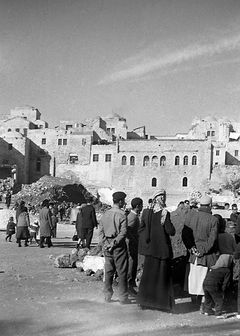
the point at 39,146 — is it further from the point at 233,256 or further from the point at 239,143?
the point at 233,256

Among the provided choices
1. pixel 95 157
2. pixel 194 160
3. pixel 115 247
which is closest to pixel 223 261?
pixel 115 247

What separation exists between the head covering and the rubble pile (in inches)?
1654

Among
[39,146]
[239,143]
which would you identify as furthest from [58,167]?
[239,143]

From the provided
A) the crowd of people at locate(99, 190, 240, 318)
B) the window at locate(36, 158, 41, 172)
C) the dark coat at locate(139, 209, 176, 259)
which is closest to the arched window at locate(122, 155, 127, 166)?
the window at locate(36, 158, 41, 172)

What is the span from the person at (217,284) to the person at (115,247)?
137 cm

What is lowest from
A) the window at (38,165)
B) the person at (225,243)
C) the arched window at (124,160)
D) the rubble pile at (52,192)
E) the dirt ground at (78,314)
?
the dirt ground at (78,314)

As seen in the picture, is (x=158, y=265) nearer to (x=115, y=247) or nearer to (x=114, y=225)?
(x=115, y=247)

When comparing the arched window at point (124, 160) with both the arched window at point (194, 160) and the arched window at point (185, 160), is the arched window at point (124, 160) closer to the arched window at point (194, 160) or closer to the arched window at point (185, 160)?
the arched window at point (185, 160)

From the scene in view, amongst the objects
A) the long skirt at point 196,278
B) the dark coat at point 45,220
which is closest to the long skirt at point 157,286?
the long skirt at point 196,278

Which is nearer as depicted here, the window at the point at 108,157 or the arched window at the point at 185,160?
the arched window at the point at 185,160

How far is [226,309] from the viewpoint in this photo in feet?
25.3

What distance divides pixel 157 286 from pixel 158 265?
12.3 inches

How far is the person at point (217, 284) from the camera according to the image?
719cm

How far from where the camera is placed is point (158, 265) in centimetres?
753
